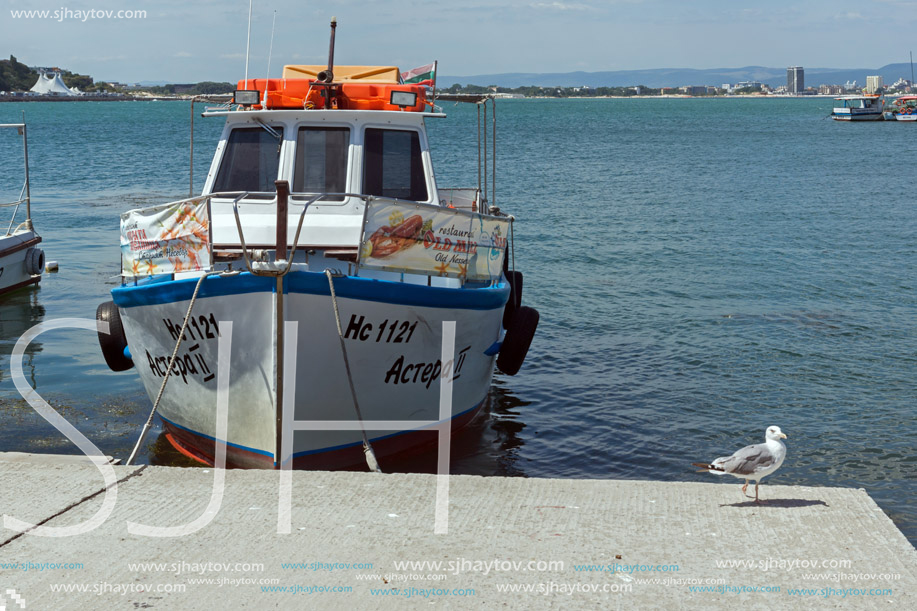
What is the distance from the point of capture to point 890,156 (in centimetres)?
5675

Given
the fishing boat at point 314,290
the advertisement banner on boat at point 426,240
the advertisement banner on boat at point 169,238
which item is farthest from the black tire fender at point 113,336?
the advertisement banner on boat at point 426,240

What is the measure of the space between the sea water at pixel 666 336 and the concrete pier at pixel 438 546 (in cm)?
313

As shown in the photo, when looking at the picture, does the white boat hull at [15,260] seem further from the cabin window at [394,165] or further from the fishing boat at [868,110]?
the fishing boat at [868,110]

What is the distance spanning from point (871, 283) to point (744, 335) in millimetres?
5901

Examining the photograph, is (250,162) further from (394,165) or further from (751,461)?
(751,461)

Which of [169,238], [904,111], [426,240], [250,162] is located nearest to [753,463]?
[426,240]

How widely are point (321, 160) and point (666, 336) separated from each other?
25.9ft

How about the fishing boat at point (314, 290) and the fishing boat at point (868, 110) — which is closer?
the fishing boat at point (314, 290)

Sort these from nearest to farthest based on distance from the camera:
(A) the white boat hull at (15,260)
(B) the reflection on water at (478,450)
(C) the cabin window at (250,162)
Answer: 1. (B) the reflection on water at (478,450)
2. (C) the cabin window at (250,162)
3. (A) the white boat hull at (15,260)

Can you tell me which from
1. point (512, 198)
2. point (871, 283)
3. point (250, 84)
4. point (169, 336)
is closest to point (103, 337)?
point (169, 336)

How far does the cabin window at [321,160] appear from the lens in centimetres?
961

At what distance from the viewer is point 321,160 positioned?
9.71 m

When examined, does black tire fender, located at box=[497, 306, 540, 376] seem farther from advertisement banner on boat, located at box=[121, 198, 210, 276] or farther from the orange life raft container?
advertisement banner on boat, located at box=[121, 198, 210, 276]

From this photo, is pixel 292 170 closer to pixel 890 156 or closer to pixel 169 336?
pixel 169 336
